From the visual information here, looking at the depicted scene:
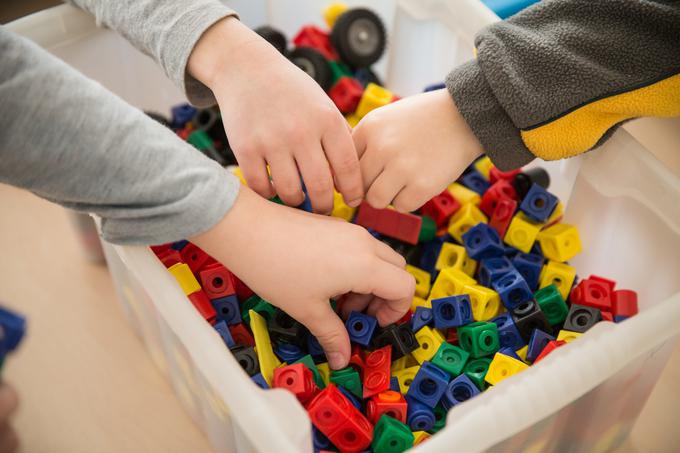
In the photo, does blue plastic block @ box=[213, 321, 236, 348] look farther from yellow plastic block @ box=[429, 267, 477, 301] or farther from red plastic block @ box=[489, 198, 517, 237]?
red plastic block @ box=[489, 198, 517, 237]

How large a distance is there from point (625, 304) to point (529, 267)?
0.11m

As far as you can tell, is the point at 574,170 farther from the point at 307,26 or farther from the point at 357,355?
the point at 307,26

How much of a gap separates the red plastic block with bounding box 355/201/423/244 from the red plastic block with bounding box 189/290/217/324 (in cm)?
19

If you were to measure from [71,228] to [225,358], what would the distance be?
0.53 meters

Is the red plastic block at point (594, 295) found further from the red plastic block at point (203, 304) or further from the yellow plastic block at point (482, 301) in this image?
the red plastic block at point (203, 304)

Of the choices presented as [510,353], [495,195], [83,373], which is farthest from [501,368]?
[83,373]

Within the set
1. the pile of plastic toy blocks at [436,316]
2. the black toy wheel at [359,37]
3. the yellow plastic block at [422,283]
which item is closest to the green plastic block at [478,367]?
the pile of plastic toy blocks at [436,316]

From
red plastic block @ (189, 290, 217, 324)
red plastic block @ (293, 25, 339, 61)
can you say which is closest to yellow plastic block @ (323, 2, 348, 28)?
red plastic block @ (293, 25, 339, 61)

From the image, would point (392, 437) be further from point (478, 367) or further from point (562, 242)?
point (562, 242)

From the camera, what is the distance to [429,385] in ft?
2.15

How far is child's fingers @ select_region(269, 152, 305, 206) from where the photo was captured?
1.94 feet

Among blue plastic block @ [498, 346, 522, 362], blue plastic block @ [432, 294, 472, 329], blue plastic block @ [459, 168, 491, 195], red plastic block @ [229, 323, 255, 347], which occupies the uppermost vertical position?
blue plastic block @ [459, 168, 491, 195]

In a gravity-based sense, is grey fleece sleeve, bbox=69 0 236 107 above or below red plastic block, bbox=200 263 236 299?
above

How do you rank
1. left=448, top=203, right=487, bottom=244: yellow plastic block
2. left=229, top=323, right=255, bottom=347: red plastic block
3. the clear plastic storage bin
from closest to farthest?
1. the clear plastic storage bin
2. left=229, top=323, right=255, bottom=347: red plastic block
3. left=448, top=203, right=487, bottom=244: yellow plastic block
